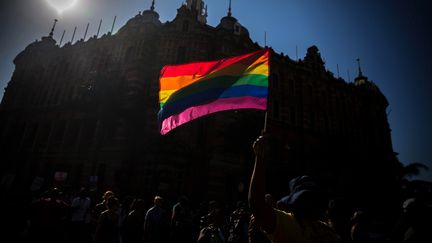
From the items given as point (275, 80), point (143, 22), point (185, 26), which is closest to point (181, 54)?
point (185, 26)

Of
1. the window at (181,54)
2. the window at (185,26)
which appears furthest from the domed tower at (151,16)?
the window at (181,54)

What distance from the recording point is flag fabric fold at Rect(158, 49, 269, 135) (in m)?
5.14

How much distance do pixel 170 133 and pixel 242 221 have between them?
13.8 meters

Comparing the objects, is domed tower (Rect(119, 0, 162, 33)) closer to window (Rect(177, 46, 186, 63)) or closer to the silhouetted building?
the silhouetted building

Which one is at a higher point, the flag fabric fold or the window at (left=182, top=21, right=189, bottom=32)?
the window at (left=182, top=21, right=189, bottom=32)

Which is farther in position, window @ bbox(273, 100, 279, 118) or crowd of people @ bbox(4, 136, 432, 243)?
window @ bbox(273, 100, 279, 118)

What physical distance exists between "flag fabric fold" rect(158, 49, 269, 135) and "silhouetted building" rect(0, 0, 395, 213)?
43.5ft

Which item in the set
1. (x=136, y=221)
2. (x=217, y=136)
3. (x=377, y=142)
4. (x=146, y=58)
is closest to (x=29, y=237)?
(x=136, y=221)

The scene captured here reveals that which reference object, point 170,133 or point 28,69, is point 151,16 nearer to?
point 170,133

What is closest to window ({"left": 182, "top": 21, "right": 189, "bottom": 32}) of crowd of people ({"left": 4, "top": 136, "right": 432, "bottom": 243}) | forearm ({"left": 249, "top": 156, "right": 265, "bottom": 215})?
crowd of people ({"left": 4, "top": 136, "right": 432, "bottom": 243})

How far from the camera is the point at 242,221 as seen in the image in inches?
253

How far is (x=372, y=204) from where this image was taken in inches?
987

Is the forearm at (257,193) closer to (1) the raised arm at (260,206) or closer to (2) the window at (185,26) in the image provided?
(1) the raised arm at (260,206)

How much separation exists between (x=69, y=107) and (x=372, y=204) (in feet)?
102
